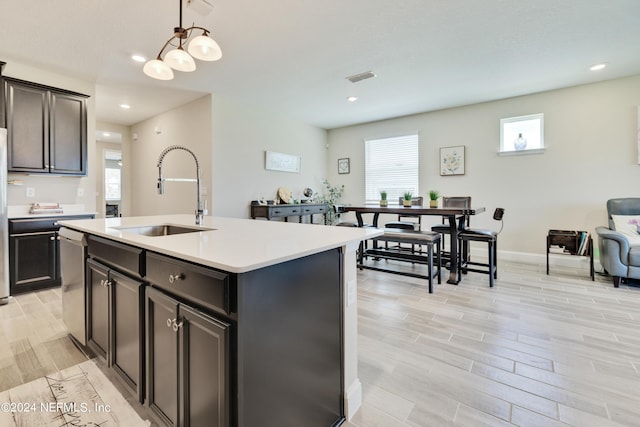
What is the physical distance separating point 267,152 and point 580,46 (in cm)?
436

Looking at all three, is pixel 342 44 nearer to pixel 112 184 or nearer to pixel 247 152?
pixel 247 152

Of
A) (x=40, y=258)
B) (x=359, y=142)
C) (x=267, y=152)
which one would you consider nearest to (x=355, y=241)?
(x=40, y=258)

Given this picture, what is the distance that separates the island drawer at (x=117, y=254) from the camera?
1.31m

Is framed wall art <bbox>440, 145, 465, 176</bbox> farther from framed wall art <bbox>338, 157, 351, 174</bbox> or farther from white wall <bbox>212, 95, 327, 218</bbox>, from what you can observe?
white wall <bbox>212, 95, 327, 218</bbox>

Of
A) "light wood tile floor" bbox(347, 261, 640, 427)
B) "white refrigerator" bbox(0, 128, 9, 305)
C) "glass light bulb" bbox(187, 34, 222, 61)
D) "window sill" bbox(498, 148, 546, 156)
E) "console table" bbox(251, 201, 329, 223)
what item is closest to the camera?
"light wood tile floor" bbox(347, 261, 640, 427)

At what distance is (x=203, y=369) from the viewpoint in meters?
0.99

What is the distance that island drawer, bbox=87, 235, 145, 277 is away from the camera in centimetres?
131

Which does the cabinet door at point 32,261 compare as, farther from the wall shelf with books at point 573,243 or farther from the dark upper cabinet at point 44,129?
the wall shelf with books at point 573,243

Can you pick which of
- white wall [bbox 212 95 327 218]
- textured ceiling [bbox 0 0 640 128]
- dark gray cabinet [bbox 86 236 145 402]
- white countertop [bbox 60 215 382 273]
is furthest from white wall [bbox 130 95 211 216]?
white countertop [bbox 60 215 382 273]

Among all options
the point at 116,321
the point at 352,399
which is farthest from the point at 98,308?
the point at 352,399

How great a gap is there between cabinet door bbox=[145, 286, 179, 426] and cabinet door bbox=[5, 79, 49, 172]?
3267 millimetres

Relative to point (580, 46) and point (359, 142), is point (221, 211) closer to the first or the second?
point (359, 142)

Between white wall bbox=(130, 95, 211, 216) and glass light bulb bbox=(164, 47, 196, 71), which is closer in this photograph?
glass light bulb bbox=(164, 47, 196, 71)

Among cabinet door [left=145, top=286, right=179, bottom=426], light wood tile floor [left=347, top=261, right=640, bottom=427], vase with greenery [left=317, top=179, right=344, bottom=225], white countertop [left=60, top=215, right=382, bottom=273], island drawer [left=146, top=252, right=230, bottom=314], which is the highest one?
vase with greenery [left=317, top=179, right=344, bottom=225]
